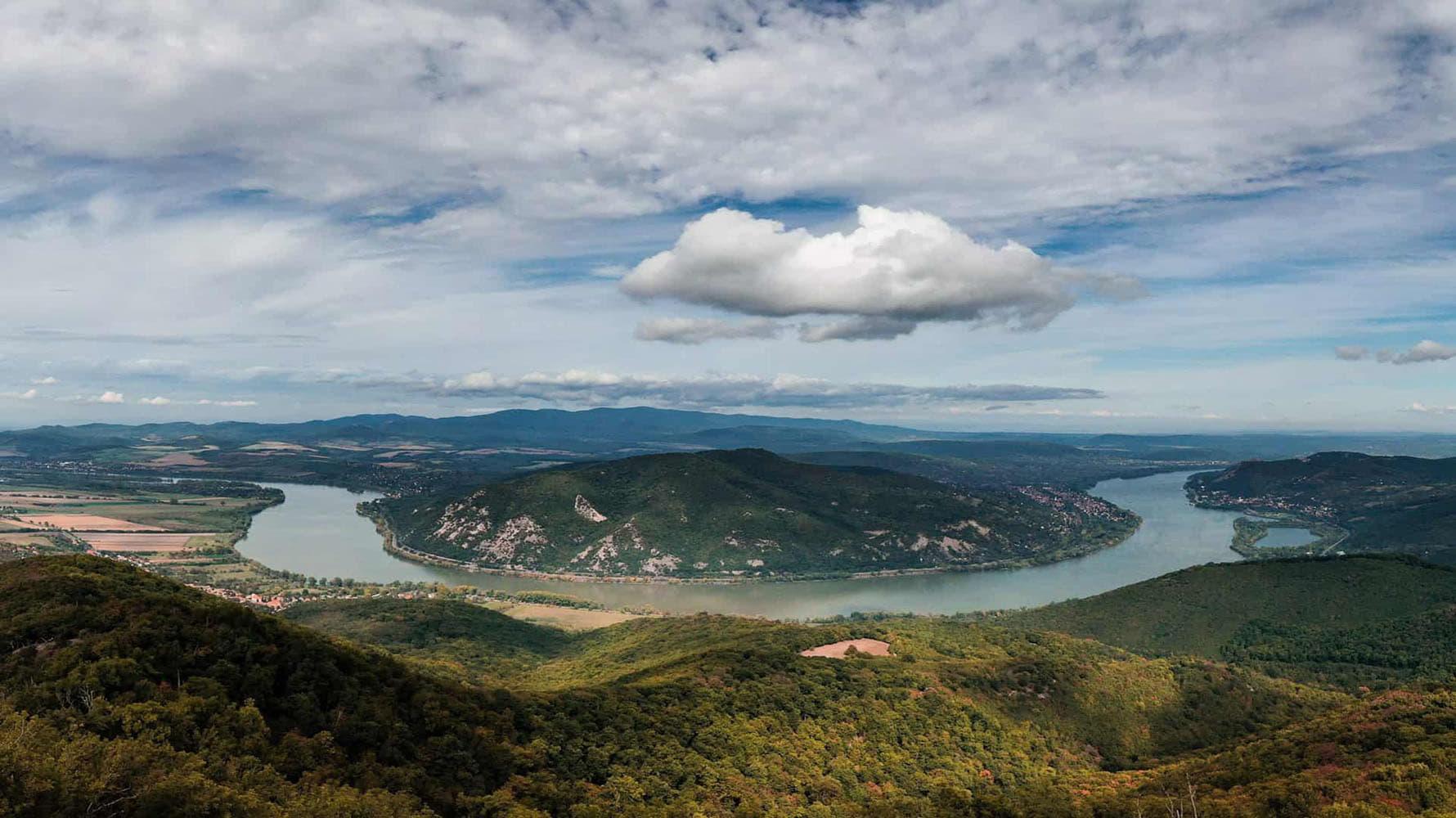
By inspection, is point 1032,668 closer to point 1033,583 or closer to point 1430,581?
point 1430,581

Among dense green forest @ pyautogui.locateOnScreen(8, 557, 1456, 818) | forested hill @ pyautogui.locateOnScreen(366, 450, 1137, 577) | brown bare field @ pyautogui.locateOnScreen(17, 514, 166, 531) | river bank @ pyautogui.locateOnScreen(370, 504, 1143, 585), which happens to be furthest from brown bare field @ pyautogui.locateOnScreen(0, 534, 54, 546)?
dense green forest @ pyautogui.locateOnScreen(8, 557, 1456, 818)

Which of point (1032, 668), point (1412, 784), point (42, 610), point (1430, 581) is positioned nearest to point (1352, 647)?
point (1430, 581)

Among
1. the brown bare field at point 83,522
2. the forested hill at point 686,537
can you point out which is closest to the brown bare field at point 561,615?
the forested hill at point 686,537

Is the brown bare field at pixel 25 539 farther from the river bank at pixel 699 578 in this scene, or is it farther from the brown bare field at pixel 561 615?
the brown bare field at pixel 561 615

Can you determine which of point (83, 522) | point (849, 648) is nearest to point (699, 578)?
point (849, 648)

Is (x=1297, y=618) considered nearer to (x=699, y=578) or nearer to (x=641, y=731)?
(x=641, y=731)

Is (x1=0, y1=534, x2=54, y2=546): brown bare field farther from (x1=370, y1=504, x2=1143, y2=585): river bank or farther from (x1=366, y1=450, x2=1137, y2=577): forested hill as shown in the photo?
(x1=366, y1=450, x2=1137, y2=577): forested hill
